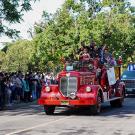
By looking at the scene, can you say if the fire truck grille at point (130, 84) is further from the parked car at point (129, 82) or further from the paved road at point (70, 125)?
the paved road at point (70, 125)

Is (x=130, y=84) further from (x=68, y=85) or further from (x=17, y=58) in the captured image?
(x=17, y=58)

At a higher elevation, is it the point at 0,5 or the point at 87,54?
the point at 0,5

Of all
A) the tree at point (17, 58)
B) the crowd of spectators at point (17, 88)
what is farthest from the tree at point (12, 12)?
the tree at point (17, 58)

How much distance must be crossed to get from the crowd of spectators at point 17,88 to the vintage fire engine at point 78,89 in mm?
2232

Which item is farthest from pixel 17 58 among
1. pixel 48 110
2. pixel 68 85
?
pixel 68 85

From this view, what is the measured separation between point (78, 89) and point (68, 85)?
1.46ft

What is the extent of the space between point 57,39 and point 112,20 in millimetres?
5928

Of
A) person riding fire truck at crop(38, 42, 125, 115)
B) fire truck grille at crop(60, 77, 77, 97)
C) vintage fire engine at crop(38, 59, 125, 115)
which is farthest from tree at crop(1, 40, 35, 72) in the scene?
fire truck grille at crop(60, 77, 77, 97)

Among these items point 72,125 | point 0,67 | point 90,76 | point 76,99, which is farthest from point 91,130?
point 0,67

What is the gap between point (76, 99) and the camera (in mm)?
18688

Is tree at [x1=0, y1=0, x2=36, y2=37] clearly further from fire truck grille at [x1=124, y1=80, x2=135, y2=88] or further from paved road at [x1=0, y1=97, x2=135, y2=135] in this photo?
fire truck grille at [x1=124, y1=80, x2=135, y2=88]

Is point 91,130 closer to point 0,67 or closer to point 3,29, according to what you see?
point 3,29

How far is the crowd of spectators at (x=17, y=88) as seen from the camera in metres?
23.3

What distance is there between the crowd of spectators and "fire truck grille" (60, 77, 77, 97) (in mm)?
3003
